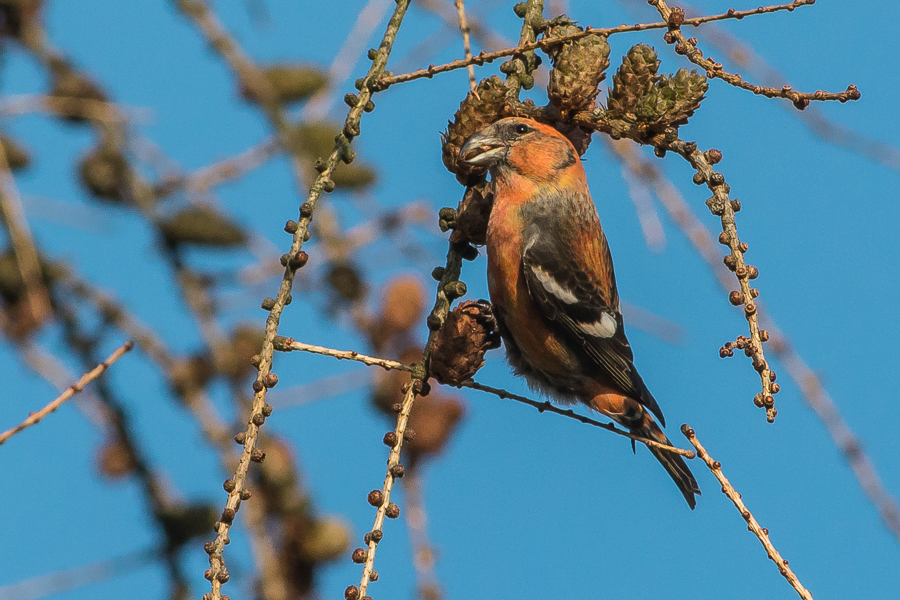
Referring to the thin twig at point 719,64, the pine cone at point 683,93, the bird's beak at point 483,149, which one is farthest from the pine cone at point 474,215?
the thin twig at point 719,64

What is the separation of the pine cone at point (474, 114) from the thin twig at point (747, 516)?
44.5 inches

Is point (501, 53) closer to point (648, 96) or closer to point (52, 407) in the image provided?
point (648, 96)

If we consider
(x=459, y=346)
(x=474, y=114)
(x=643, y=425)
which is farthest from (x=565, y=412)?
(x=643, y=425)

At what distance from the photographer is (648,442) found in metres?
2.41

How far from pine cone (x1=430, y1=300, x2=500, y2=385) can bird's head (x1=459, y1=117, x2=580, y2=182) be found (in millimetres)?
616

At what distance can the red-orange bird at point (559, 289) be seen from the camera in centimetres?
351

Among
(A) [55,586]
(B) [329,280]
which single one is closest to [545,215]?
(B) [329,280]

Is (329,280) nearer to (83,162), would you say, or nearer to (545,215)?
(545,215)

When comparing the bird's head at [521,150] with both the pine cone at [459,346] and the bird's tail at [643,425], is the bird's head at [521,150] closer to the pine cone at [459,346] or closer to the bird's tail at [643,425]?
the pine cone at [459,346]

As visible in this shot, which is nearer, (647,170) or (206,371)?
(647,170)

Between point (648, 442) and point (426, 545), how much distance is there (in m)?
1.14

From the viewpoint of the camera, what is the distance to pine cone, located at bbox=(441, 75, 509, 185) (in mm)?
2758

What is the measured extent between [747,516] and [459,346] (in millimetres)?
821

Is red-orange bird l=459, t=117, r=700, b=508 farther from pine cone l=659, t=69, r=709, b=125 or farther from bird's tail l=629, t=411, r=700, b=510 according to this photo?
pine cone l=659, t=69, r=709, b=125
